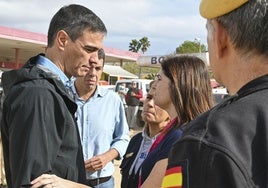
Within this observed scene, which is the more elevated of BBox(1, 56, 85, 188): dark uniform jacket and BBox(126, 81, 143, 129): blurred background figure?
BBox(1, 56, 85, 188): dark uniform jacket

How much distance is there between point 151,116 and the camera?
127 inches

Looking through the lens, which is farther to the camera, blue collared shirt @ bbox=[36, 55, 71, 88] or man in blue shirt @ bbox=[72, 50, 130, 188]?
man in blue shirt @ bbox=[72, 50, 130, 188]

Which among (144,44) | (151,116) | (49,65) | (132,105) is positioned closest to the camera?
(49,65)

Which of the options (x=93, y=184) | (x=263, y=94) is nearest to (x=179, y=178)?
(x=263, y=94)

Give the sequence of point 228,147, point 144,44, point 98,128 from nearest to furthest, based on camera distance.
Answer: point 228,147, point 98,128, point 144,44

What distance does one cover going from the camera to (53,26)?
2.45 meters

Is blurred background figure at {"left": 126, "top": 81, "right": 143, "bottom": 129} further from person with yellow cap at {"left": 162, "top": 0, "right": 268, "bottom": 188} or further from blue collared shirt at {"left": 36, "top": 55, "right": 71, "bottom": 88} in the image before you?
person with yellow cap at {"left": 162, "top": 0, "right": 268, "bottom": 188}

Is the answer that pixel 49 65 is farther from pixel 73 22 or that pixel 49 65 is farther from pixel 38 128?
pixel 38 128

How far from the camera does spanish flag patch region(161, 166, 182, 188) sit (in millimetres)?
985

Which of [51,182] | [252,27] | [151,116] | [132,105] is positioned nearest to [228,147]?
[252,27]

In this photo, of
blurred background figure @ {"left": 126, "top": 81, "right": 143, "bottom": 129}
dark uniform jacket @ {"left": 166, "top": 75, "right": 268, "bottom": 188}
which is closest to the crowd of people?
dark uniform jacket @ {"left": 166, "top": 75, "right": 268, "bottom": 188}

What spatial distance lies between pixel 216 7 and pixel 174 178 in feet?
1.56

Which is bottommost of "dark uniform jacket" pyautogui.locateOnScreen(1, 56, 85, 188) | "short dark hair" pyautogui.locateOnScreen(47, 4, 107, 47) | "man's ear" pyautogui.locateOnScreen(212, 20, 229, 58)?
"dark uniform jacket" pyautogui.locateOnScreen(1, 56, 85, 188)

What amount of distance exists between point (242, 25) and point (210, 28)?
12 cm
